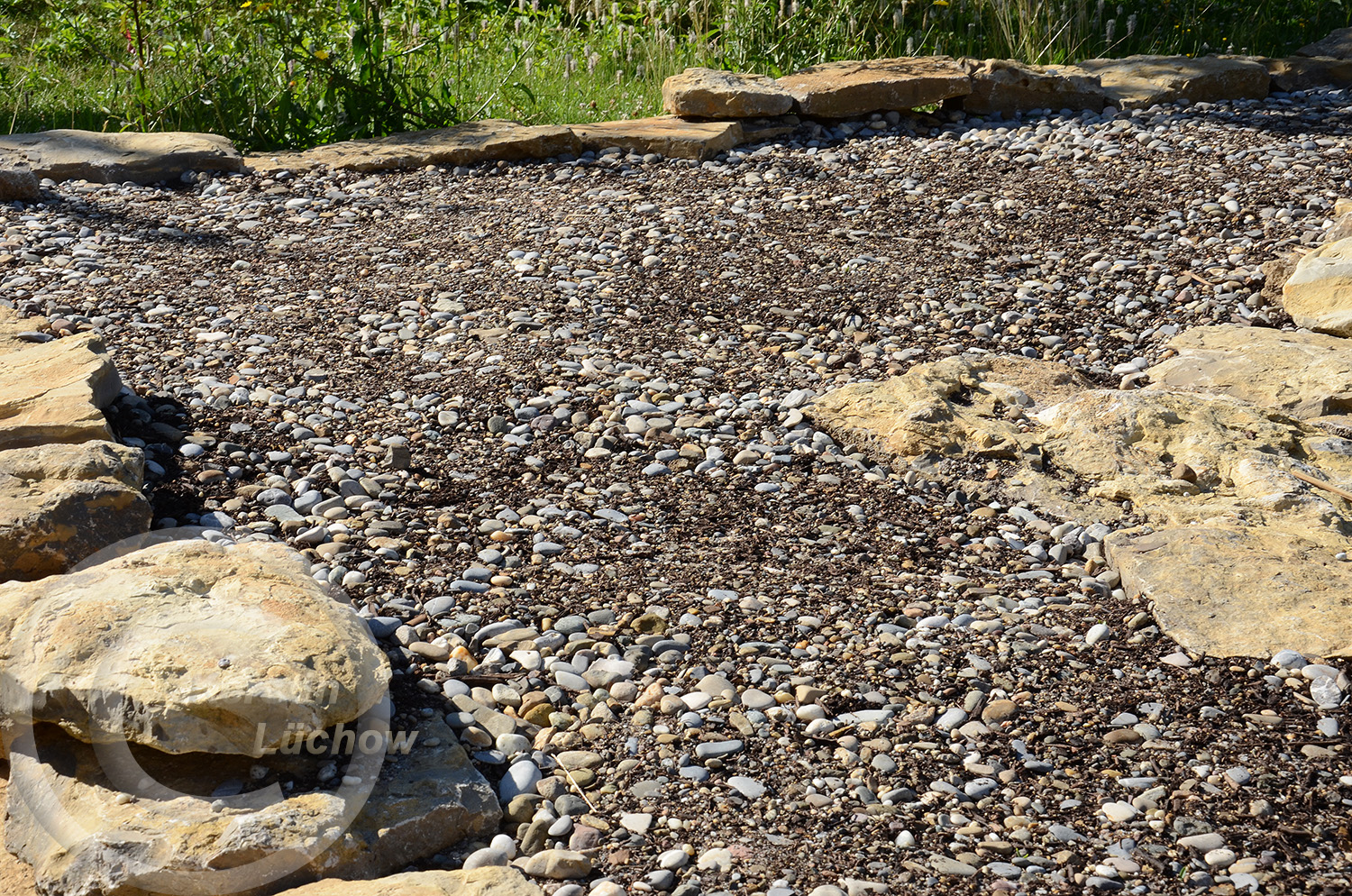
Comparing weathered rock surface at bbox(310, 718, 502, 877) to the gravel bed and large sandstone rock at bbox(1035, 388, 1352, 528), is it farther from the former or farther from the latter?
large sandstone rock at bbox(1035, 388, 1352, 528)

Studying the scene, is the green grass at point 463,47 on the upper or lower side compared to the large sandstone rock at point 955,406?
upper

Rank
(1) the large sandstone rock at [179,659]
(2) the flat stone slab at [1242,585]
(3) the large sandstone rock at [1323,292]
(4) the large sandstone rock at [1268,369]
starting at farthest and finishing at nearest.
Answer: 1. (3) the large sandstone rock at [1323,292]
2. (4) the large sandstone rock at [1268,369]
3. (2) the flat stone slab at [1242,585]
4. (1) the large sandstone rock at [179,659]

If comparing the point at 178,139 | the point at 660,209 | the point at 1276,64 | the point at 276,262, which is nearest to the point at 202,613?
the point at 276,262

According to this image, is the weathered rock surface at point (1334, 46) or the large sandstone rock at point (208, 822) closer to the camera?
the large sandstone rock at point (208, 822)

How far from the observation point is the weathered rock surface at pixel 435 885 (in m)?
1.58

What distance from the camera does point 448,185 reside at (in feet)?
16.8

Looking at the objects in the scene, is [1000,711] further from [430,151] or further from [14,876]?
[430,151]

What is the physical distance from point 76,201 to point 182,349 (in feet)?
5.51

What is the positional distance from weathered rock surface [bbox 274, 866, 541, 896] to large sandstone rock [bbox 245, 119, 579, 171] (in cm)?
419

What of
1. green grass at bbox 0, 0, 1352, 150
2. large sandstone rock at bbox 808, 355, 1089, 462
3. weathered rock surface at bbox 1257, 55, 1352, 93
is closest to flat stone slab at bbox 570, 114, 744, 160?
green grass at bbox 0, 0, 1352, 150

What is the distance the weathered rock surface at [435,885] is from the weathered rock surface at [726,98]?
471cm

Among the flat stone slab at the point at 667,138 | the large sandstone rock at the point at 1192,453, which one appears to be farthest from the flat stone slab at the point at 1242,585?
the flat stone slab at the point at 667,138

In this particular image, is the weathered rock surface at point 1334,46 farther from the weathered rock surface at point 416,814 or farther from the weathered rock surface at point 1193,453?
the weathered rock surface at point 416,814

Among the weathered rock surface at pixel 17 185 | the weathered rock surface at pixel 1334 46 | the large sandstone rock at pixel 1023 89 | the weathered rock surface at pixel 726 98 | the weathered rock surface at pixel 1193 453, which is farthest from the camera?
the weathered rock surface at pixel 1334 46
